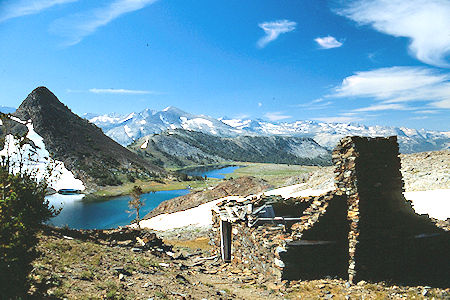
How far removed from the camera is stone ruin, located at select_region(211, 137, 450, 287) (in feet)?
40.8

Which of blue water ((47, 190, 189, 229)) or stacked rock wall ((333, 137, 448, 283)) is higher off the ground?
stacked rock wall ((333, 137, 448, 283))

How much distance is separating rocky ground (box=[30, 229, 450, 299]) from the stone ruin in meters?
0.79

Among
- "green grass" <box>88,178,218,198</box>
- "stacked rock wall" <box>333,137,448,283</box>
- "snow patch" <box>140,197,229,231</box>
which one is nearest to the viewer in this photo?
"stacked rock wall" <box>333,137,448,283</box>

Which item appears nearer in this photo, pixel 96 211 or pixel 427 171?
pixel 427 171

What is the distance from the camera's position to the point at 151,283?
1186 cm

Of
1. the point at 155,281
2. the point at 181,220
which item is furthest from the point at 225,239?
the point at 181,220

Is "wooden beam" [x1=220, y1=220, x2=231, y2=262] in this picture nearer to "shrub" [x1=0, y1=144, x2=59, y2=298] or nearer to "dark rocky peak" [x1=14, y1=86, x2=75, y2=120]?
"shrub" [x1=0, y1=144, x2=59, y2=298]

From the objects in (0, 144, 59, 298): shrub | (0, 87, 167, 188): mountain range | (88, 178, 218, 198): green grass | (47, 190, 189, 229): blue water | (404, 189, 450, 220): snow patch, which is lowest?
(47, 190, 189, 229): blue water

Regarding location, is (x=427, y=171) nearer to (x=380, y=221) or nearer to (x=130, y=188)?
(x=380, y=221)

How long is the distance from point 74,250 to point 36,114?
177670mm

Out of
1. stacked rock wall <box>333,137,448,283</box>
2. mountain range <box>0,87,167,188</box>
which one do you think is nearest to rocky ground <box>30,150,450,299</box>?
stacked rock wall <box>333,137,448,283</box>

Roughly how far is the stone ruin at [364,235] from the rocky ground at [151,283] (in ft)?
2.58

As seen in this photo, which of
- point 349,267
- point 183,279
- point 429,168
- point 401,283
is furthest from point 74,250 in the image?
point 429,168

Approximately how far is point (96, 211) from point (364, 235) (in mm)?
84825
